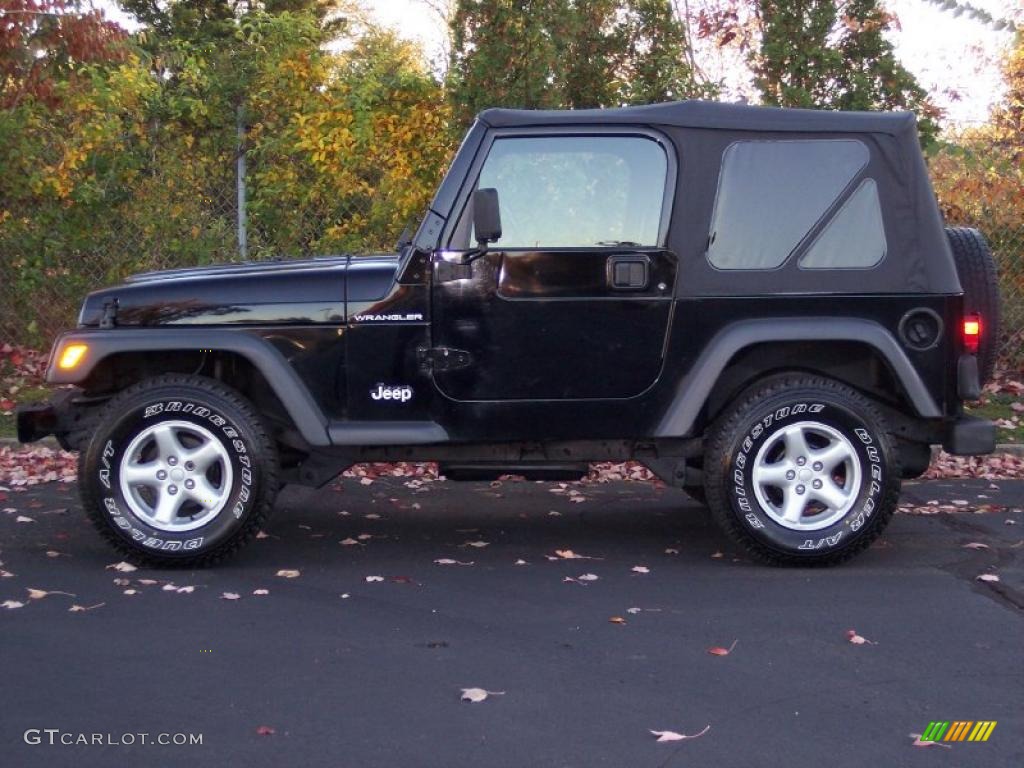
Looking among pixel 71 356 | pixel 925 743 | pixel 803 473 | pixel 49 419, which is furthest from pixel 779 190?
pixel 49 419

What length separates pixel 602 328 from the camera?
18.9 feet

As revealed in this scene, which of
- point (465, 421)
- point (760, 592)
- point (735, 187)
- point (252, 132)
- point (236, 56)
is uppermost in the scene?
point (236, 56)

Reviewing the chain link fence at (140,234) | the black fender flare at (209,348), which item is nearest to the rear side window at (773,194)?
the black fender flare at (209,348)

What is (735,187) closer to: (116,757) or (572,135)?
(572,135)

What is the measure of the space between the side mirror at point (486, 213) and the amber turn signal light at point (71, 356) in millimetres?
1849

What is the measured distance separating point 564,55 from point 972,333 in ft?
18.0

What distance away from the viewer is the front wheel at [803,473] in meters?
5.76

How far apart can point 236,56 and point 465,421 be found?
20.2 ft

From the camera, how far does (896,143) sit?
584 cm

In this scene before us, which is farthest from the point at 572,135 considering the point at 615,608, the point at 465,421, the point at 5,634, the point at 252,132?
the point at 252,132

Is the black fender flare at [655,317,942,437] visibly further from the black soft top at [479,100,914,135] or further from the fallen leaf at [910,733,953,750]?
the fallen leaf at [910,733,953,750]

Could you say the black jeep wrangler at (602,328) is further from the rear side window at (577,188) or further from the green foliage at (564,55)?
the green foliage at (564,55)

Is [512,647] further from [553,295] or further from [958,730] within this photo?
[553,295]

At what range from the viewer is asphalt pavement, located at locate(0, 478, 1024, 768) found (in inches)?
149
